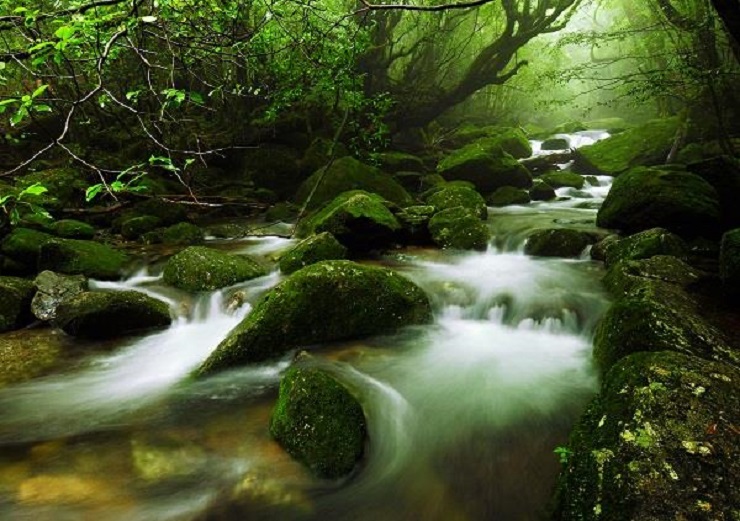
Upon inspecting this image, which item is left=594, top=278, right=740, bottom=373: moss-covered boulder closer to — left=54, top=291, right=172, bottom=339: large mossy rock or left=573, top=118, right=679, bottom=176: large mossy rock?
left=54, top=291, right=172, bottom=339: large mossy rock

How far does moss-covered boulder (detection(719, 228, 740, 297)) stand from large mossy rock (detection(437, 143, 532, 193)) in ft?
29.4

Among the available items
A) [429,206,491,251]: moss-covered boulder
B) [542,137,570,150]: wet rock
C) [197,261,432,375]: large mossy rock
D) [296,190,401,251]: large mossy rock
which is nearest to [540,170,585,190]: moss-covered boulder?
[429,206,491,251]: moss-covered boulder

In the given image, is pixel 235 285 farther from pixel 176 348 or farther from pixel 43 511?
pixel 43 511

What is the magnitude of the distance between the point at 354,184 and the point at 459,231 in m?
3.28

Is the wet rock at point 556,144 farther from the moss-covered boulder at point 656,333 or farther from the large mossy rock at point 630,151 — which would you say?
the moss-covered boulder at point 656,333

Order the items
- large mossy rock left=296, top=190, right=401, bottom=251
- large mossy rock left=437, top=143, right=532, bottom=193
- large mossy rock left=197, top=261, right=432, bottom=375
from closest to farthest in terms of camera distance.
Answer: large mossy rock left=197, top=261, right=432, bottom=375 → large mossy rock left=296, top=190, right=401, bottom=251 → large mossy rock left=437, top=143, right=532, bottom=193

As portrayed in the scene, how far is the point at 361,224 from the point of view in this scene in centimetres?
777

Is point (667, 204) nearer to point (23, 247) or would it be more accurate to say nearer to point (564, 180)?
point (564, 180)

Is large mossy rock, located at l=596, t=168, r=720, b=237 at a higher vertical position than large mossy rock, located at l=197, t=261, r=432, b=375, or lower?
higher

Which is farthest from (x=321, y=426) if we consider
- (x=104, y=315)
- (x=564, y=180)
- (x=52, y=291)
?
(x=564, y=180)

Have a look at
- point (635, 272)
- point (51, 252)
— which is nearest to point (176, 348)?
point (51, 252)

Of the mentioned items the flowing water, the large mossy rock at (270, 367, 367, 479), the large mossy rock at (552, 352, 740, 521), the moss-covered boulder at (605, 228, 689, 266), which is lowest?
the flowing water

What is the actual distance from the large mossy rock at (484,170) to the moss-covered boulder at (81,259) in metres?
9.30

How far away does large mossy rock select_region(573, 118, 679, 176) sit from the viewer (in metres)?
14.0
